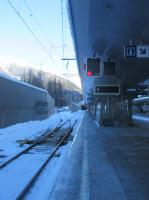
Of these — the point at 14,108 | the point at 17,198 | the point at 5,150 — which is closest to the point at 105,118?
the point at 14,108

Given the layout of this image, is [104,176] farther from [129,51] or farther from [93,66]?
[93,66]

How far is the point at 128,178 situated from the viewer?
9.38 m

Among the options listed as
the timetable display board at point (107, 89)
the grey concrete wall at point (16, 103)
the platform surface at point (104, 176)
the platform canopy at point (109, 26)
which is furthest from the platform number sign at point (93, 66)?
the timetable display board at point (107, 89)

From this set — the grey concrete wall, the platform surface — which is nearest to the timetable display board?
the grey concrete wall

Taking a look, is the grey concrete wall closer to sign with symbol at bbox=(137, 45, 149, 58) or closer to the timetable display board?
the timetable display board

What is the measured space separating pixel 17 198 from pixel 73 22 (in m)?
7.44

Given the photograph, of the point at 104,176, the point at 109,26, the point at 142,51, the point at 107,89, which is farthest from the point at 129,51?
the point at 107,89

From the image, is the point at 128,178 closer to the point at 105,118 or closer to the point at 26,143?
the point at 26,143

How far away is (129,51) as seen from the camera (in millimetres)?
12695

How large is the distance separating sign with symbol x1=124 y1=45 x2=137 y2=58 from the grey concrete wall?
547 inches

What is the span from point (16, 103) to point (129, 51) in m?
18.3

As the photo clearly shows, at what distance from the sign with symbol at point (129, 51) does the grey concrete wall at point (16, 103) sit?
13905 mm

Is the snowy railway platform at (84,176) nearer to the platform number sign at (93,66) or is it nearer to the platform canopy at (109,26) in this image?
the platform number sign at (93,66)

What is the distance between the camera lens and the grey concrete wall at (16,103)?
25.7m
